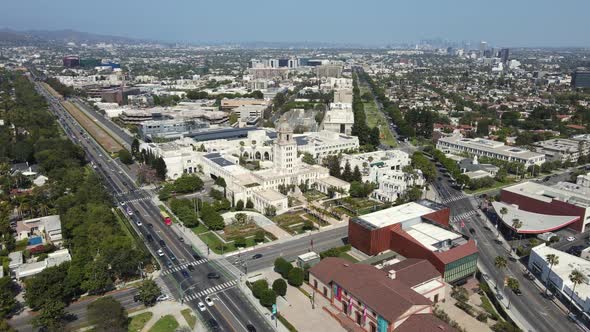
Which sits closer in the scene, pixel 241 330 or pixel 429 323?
pixel 429 323

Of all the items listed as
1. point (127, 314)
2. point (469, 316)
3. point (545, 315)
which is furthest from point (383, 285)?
point (127, 314)

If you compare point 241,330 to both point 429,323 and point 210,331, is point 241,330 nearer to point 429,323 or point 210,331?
point 210,331

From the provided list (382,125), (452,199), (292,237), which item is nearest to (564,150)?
(452,199)

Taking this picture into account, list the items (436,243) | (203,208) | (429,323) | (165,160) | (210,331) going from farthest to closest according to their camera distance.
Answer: (165,160) < (203,208) < (436,243) < (210,331) < (429,323)

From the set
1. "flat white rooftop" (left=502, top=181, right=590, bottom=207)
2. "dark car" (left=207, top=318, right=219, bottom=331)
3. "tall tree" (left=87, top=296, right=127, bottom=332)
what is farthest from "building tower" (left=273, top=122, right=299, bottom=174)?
"tall tree" (left=87, top=296, right=127, bottom=332)

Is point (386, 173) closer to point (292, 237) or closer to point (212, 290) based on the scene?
point (292, 237)

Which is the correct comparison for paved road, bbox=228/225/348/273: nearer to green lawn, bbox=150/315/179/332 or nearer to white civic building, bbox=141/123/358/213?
white civic building, bbox=141/123/358/213

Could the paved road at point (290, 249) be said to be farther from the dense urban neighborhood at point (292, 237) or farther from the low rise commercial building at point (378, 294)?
the low rise commercial building at point (378, 294)

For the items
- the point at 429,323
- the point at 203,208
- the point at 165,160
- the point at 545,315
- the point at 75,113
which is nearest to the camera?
the point at 429,323
